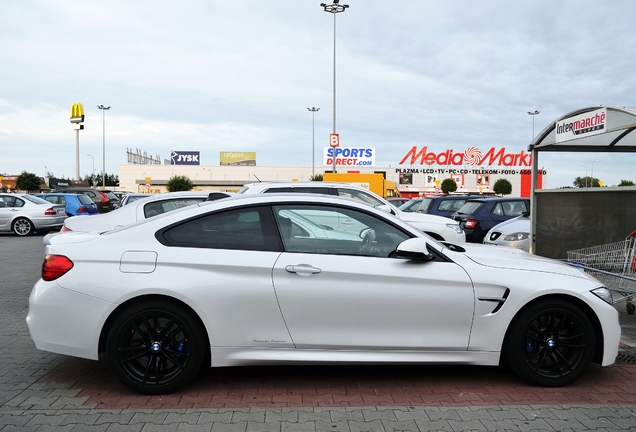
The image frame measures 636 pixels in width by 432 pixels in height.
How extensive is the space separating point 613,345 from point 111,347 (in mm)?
3854

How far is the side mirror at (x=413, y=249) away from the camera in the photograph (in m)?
→ 4.01

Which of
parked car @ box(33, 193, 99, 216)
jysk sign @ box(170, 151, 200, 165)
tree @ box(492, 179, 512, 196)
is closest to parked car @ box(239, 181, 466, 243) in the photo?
parked car @ box(33, 193, 99, 216)

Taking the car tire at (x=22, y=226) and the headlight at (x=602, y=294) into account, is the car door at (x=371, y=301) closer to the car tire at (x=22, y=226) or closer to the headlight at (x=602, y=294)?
the headlight at (x=602, y=294)

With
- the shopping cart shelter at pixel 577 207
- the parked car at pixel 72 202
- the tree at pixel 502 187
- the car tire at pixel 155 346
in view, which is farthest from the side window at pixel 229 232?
the tree at pixel 502 187

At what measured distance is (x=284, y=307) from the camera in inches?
156

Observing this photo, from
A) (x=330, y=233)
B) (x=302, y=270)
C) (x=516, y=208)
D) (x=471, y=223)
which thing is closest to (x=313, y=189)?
(x=471, y=223)

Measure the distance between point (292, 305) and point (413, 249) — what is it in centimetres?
99

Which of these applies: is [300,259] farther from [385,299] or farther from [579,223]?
[579,223]

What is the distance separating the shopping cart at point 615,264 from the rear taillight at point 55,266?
15.7ft

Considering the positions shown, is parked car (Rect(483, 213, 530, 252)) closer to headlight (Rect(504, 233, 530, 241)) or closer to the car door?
headlight (Rect(504, 233, 530, 241))

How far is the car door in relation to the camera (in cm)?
397

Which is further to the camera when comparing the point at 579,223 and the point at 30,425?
the point at 579,223

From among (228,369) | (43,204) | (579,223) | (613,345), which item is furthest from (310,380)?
(43,204)

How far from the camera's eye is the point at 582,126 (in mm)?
7477
